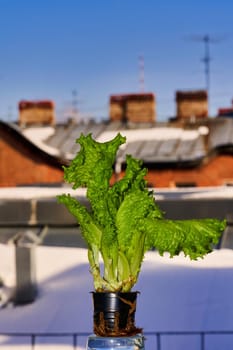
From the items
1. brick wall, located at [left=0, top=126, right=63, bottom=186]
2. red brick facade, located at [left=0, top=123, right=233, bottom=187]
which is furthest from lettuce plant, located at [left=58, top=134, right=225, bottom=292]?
brick wall, located at [left=0, top=126, right=63, bottom=186]

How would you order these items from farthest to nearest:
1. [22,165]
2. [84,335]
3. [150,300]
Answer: [22,165] < [150,300] < [84,335]

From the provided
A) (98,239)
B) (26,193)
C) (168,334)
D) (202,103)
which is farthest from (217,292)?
(202,103)

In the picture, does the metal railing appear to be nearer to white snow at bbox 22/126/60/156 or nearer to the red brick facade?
the red brick facade

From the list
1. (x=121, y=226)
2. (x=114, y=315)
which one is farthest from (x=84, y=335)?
(x=121, y=226)

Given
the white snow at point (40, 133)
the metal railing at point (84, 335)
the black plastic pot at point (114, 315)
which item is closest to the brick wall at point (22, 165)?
the white snow at point (40, 133)

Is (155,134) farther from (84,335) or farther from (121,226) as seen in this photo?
(121,226)
